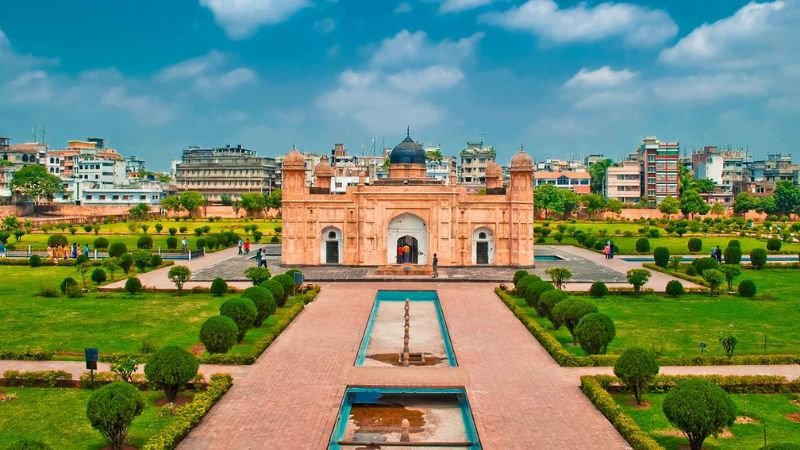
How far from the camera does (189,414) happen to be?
13.0 metres

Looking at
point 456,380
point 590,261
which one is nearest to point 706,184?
point 590,261

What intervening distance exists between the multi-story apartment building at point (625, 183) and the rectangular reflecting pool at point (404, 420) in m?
93.0

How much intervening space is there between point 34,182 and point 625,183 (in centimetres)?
7809

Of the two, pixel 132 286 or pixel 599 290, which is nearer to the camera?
pixel 599 290

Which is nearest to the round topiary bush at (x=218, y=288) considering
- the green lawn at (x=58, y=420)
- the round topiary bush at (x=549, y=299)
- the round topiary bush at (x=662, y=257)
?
the round topiary bush at (x=549, y=299)

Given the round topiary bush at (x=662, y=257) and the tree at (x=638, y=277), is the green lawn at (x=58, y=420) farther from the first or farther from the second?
the round topiary bush at (x=662, y=257)

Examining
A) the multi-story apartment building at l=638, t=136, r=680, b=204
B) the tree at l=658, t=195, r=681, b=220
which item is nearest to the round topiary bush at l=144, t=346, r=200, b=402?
the tree at l=658, t=195, r=681, b=220

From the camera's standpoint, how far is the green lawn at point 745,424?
12.6 m

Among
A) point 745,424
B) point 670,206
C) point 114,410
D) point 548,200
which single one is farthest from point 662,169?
point 114,410

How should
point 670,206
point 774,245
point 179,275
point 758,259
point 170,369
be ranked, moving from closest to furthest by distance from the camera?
point 170,369
point 179,275
point 758,259
point 774,245
point 670,206

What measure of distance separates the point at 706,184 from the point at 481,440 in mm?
103475

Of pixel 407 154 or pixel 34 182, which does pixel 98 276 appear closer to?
pixel 407 154

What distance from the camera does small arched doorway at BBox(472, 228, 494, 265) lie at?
39.6 m

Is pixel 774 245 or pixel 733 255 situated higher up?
pixel 774 245
